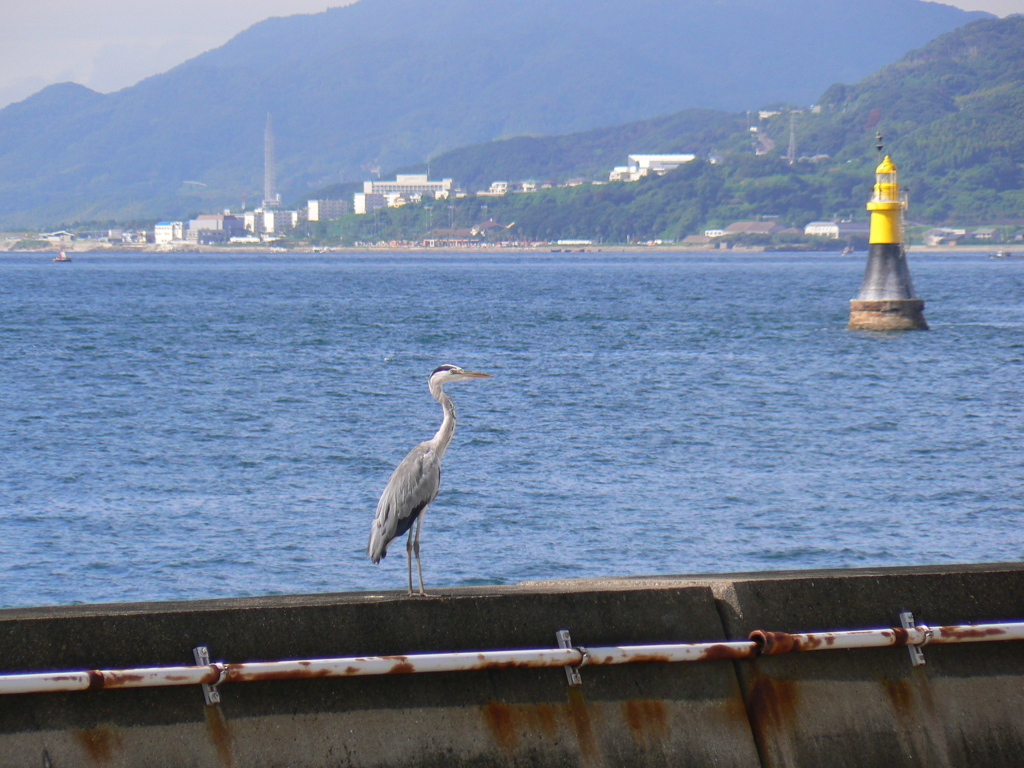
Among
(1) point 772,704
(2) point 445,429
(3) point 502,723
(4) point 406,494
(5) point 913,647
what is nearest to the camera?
(3) point 502,723

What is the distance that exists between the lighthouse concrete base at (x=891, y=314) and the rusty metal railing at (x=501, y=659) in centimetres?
4609

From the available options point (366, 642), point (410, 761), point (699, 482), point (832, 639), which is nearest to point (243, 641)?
point (366, 642)

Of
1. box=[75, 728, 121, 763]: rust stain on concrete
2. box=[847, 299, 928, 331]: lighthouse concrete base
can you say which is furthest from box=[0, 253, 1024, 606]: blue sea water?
box=[75, 728, 121, 763]: rust stain on concrete

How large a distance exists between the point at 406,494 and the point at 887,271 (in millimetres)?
44021

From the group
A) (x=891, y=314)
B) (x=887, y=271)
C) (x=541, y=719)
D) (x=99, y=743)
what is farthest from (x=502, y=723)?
(x=891, y=314)

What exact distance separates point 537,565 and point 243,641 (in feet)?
38.6

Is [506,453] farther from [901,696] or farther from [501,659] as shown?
[501,659]

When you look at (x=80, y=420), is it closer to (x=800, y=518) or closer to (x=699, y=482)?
(x=699, y=482)

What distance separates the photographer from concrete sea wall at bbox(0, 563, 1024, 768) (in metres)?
4.98

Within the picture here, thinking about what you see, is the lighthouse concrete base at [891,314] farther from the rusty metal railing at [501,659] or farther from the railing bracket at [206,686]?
the railing bracket at [206,686]

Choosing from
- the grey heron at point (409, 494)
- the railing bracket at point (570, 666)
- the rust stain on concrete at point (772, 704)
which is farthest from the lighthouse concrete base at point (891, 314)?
the railing bracket at point (570, 666)

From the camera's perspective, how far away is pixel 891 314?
49969mm

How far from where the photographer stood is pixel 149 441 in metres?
27.7

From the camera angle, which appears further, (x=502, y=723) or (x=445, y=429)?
(x=445, y=429)
